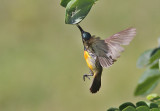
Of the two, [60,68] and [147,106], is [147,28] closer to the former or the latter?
[60,68]

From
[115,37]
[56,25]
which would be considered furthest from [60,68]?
[115,37]

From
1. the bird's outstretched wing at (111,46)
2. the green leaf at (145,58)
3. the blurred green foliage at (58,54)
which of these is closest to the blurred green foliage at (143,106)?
the bird's outstretched wing at (111,46)

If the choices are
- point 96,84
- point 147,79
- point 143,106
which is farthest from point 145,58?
point 143,106

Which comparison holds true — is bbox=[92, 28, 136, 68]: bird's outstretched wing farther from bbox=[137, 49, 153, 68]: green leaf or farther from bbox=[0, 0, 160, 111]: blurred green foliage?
bbox=[0, 0, 160, 111]: blurred green foliage

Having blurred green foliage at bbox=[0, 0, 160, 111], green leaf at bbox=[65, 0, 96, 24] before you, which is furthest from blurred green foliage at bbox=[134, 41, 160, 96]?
blurred green foliage at bbox=[0, 0, 160, 111]

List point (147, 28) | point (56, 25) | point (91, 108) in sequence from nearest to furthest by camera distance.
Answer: point (91, 108) → point (147, 28) → point (56, 25)

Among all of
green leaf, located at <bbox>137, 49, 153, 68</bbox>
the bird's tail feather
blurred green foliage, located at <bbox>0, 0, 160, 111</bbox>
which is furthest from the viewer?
blurred green foliage, located at <bbox>0, 0, 160, 111</bbox>
